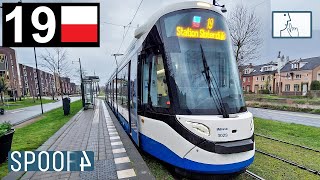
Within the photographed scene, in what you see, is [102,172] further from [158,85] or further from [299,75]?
[299,75]

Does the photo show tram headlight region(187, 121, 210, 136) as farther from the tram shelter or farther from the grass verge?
the grass verge

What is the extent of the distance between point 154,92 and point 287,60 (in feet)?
225

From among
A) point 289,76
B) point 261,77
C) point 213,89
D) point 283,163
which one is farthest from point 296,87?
point 213,89

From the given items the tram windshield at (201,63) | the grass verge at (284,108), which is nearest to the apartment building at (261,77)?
the grass verge at (284,108)

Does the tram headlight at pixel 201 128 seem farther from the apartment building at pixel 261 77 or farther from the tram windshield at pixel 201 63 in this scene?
the apartment building at pixel 261 77

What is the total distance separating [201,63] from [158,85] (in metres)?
1.06

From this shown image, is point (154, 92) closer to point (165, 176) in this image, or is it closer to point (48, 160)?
point (165, 176)

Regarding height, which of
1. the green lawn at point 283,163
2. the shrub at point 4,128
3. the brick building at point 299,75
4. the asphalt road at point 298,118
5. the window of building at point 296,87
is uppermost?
the brick building at point 299,75

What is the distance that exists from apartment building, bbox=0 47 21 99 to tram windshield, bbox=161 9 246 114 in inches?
2412

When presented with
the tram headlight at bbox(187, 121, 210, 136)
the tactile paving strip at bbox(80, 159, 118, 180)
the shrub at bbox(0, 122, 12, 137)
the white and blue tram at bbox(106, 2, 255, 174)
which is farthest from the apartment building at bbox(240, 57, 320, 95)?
the shrub at bbox(0, 122, 12, 137)

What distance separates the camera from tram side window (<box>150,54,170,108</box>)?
486 cm

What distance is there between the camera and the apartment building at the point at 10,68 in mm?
57275

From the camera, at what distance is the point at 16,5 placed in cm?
645

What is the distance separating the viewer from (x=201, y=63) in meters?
4.70
